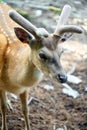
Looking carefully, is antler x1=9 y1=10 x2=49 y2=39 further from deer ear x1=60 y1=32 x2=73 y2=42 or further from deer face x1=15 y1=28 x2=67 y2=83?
deer ear x1=60 y1=32 x2=73 y2=42

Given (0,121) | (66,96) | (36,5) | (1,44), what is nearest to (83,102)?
(66,96)

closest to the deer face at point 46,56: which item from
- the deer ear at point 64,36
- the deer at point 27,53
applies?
the deer at point 27,53

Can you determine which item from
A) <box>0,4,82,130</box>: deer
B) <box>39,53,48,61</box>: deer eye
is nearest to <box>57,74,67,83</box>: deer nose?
<box>0,4,82,130</box>: deer

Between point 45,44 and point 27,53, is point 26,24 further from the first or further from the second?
point 27,53

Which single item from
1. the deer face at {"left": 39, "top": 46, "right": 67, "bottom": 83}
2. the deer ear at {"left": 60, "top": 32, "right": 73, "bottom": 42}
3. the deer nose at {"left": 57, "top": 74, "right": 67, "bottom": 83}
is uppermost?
the deer ear at {"left": 60, "top": 32, "right": 73, "bottom": 42}

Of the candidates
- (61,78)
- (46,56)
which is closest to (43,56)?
(46,56)

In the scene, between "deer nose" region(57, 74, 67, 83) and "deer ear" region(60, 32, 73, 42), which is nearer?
"deer nose" region(57, 74, 67, 83)

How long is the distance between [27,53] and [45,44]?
0.35m

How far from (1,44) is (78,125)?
4.51 ft

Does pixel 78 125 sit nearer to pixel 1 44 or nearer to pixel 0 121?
pixel 0 121

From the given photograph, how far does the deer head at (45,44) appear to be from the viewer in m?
4.12

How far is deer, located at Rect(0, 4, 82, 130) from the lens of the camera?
4129mm

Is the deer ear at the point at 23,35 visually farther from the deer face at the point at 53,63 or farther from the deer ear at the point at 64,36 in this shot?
the deer ear at the point at 64,36

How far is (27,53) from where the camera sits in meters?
4.44
